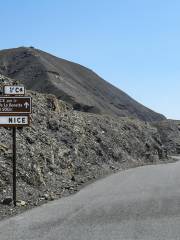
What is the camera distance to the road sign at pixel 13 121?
51.0 feet

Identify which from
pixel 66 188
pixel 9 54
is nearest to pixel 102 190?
pixel 66 188

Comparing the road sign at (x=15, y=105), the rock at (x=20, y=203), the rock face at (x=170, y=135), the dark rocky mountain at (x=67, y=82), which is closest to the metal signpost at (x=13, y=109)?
the road sign at (x=15, y=105)

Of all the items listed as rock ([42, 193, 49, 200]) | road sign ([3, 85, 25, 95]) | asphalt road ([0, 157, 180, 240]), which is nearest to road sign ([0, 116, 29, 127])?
road sign ([3, 85, 25, 95])

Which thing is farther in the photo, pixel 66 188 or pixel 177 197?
pixel 66 188

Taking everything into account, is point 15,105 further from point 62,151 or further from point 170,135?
point 170,135

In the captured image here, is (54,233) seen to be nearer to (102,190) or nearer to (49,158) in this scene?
(102,190)

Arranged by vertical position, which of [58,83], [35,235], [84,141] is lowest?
[35,235]

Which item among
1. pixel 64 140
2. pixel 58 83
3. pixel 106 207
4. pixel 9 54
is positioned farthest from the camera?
pixel 9 54

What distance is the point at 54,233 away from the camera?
35.9 feet

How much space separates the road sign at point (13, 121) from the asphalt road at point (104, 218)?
2653 millimetres

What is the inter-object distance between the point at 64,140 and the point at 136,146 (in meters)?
15.9

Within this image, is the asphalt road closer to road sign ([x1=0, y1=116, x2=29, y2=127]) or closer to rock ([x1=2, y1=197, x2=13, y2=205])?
rock ([x1=2, y1=197, x2=13, y2=205])

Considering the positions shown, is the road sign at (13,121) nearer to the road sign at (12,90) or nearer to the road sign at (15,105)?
the road sign at (15,105)

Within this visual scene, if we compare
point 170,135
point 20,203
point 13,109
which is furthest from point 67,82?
point 20,203
